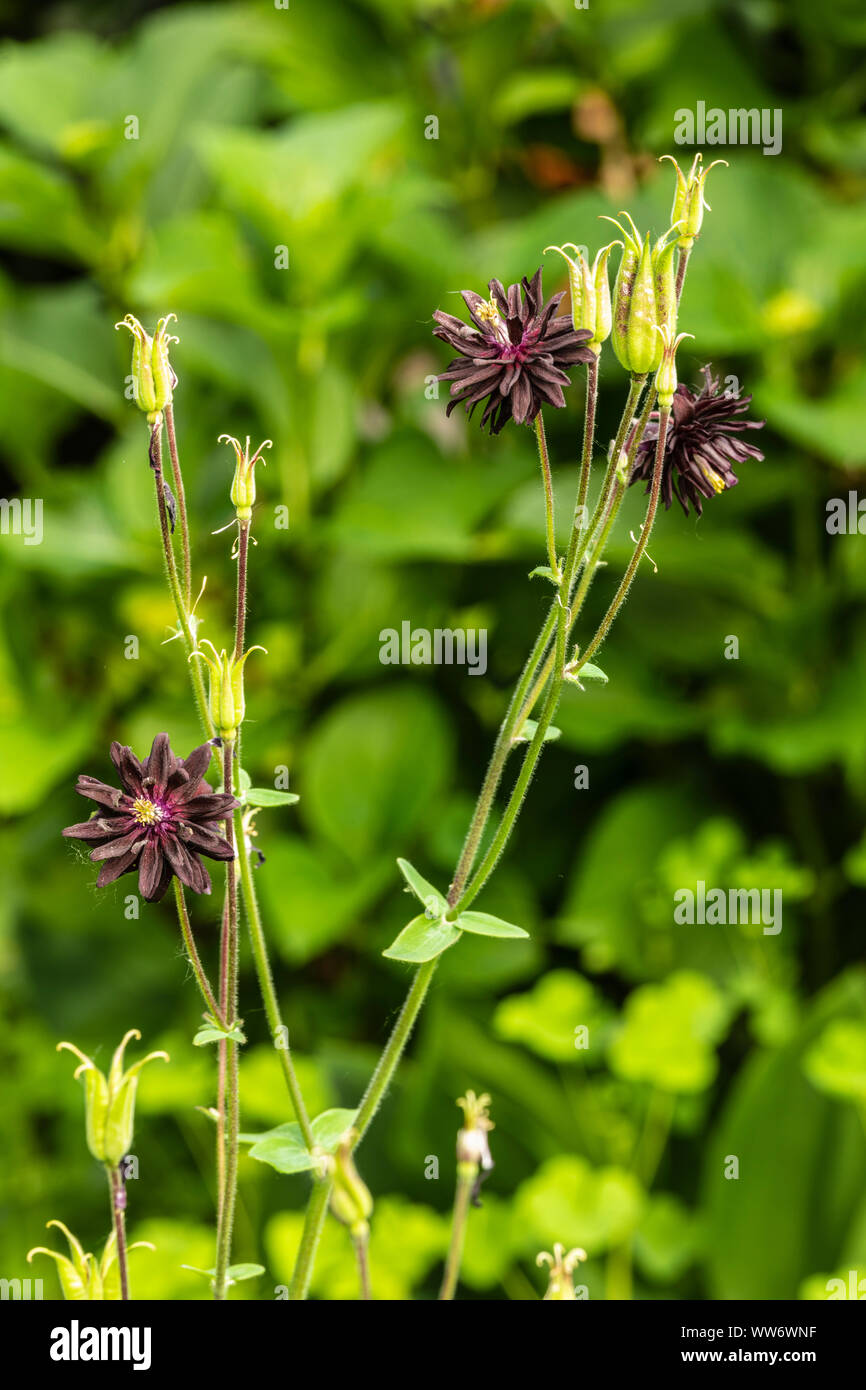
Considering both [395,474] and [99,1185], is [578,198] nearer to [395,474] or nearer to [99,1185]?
[395,474]

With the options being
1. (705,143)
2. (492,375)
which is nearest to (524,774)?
(492,375)

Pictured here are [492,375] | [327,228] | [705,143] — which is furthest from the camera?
[705,143]

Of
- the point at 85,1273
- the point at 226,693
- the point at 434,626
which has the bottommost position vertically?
the point at 85,1273

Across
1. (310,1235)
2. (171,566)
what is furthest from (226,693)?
(310,1235)

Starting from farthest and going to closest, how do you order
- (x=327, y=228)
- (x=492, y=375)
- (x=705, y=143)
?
(x=705, y=143) → (x=327, y=228) → (x=492, y=375)

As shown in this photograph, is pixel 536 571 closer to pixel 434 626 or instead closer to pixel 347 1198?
pixel 347 1198

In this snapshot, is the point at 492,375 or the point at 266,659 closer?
the point at 492,375
